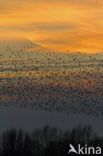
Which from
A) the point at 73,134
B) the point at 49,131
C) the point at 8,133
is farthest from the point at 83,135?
the point at 8,133

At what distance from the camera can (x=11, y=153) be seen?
79.9m

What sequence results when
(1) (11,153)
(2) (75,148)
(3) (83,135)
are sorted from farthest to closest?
1. (3) (83,135)
2. (2) (75,148)
3. (1) (11,153)

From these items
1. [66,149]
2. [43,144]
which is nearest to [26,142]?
[43,144]

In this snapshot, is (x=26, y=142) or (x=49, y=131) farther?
(x=49, y=131)

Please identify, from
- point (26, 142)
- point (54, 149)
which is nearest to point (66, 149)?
point (54, 149)

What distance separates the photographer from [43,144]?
3445 inches

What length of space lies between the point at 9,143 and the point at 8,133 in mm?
11759

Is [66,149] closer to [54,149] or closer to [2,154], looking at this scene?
[54,149]

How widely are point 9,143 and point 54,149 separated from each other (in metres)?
8.05

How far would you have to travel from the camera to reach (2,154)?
262ft

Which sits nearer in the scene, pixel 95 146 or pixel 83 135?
pixel 95 146

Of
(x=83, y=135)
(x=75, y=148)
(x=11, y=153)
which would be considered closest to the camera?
(x=11, y=153)

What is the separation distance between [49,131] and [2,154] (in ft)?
67.5

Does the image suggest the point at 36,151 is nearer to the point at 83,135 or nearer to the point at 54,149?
the point at 54,149
